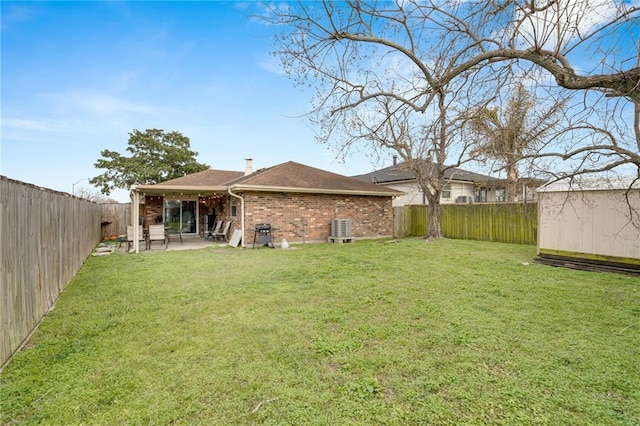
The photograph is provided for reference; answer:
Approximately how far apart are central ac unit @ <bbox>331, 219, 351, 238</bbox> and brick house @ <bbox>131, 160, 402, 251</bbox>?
43 centimetres

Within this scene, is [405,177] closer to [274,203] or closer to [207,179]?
[274,203]

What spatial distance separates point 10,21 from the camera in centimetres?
581

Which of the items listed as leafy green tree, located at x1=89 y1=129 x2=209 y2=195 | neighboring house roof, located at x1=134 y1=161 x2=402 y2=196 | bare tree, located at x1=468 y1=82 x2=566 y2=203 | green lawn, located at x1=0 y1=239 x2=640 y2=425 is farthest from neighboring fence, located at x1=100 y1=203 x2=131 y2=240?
bare tree, located at x1=468 y1=82 x2=566 y2=203

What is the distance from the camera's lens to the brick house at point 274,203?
12.0 m

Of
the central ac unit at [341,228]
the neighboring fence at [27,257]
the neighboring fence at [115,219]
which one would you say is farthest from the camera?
the neighboring fence at [115,219]

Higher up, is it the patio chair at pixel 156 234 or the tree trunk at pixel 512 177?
the tree trunk at pixel 512 177

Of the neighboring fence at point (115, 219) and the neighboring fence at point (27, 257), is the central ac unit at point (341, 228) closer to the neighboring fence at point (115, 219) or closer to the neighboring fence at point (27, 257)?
the neighboring fence at point (27, 257)

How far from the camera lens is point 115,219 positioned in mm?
15492

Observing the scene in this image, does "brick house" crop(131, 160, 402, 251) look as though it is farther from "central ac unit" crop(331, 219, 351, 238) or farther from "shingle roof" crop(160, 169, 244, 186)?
"central ac unit" crop(331, 219, 351, 238)

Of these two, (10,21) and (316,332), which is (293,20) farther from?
(10,21)

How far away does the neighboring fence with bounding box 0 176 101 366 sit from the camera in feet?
9.70

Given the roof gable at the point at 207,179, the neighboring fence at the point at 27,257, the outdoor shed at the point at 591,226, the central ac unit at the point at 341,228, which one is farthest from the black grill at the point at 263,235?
the outdoor shed at the point at 591,226

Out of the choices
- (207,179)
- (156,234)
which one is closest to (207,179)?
(207,179)

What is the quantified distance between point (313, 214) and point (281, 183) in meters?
1.92
